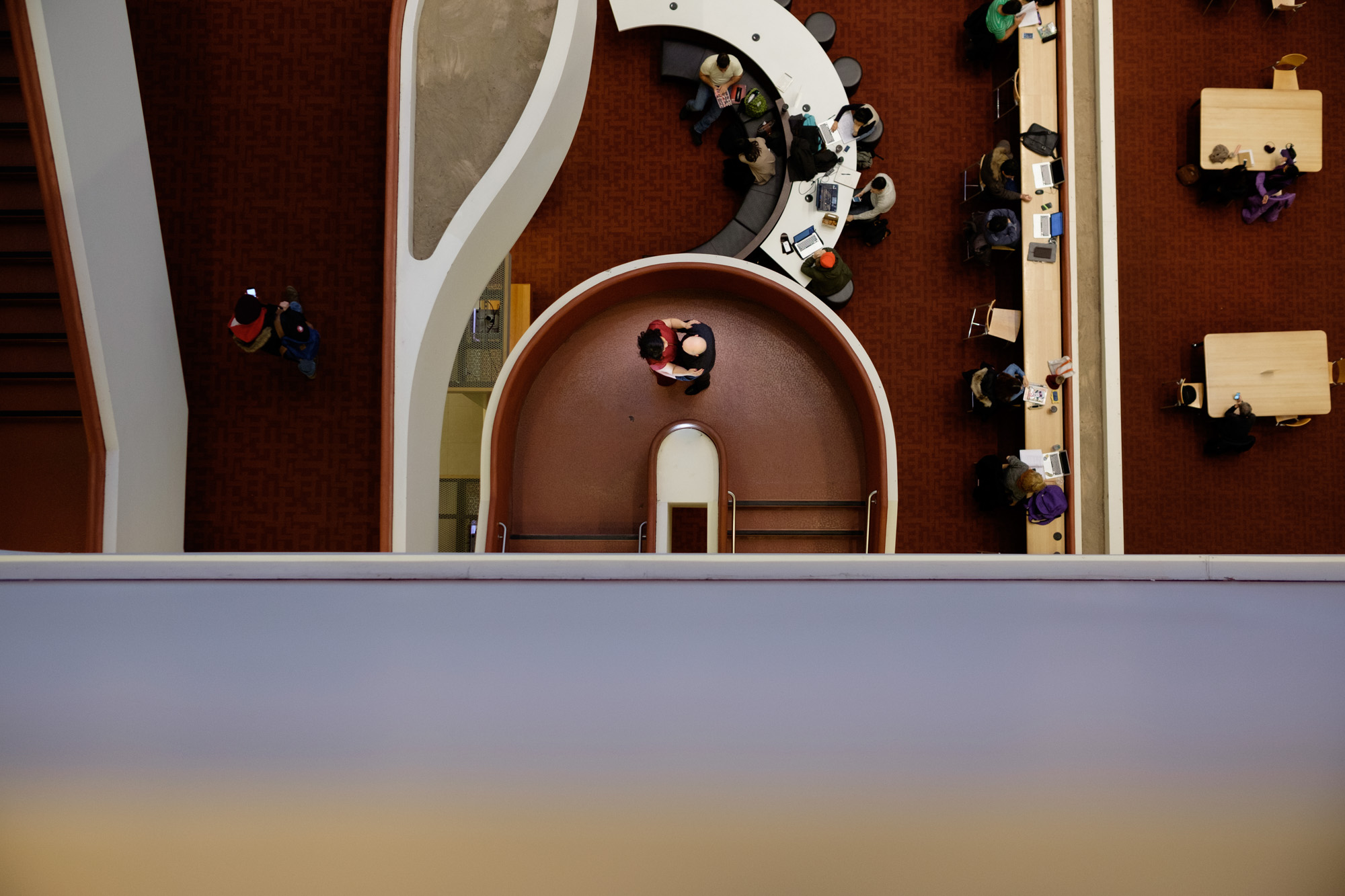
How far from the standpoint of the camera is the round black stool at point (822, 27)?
16.1 ft

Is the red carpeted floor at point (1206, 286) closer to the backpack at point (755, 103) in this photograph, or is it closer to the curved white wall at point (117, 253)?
the backpack at point (755, 103)

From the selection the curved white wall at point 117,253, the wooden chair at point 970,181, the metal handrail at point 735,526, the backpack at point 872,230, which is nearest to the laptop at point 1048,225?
the wooden chair at point 970,181

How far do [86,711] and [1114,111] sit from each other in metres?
6.70

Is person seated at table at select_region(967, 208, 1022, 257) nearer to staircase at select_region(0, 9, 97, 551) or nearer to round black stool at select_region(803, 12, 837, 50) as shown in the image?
round black stool at select_region(803, 12, 837, 50)

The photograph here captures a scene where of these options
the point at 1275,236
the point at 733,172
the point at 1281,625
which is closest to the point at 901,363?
the point at 733,172

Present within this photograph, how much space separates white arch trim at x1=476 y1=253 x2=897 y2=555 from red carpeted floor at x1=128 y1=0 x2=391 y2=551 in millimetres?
690

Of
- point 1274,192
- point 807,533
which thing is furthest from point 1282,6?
point 807,533

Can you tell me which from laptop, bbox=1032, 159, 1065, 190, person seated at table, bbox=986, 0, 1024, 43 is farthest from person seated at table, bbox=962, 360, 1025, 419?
person seated at table, bbox=986, 0, 1024, 43

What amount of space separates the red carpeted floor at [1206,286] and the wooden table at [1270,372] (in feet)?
0.82

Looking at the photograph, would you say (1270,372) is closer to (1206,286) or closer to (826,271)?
(1206,286)

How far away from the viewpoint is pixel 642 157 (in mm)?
5133

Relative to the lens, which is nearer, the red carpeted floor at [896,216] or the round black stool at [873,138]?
the round black stool at [873,138]

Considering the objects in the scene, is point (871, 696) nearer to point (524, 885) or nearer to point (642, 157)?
point (524, 885)

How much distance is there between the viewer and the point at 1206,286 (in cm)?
521
